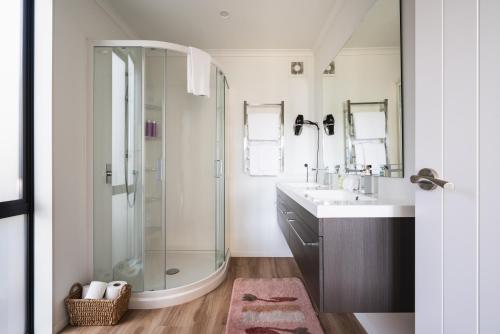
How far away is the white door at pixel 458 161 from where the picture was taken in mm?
654

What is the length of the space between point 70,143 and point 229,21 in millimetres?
1735

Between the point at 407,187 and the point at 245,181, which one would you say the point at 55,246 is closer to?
the point at 245,181

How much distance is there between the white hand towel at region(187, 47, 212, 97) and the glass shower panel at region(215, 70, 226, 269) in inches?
8.8

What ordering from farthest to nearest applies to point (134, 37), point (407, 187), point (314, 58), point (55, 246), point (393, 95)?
point (314, 58) < point (134, 37) < point (55, 246) < point (393, 95) < point (407, 187)

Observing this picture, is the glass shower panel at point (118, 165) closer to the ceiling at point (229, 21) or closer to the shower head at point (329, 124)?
the ceiling at point (229, 21)

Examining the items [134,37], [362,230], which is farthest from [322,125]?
[134,37]

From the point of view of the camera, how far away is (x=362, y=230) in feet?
3.84

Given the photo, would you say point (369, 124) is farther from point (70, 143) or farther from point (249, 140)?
point (70, 143)

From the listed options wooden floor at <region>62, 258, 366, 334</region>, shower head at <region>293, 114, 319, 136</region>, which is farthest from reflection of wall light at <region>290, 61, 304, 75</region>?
wooden floor at <region>62, 258, 366, 334</region>

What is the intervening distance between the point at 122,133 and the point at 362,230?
1.92 m

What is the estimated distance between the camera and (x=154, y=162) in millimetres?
2254

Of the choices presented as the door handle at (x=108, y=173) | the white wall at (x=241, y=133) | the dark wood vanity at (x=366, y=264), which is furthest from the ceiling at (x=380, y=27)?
the door handle at (x=108, y=173)

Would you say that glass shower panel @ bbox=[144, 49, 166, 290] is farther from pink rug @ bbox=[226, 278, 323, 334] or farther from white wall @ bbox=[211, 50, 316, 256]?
white wall @ bbox=[211, 50, 316, 256]

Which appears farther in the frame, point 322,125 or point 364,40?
point 322,125
